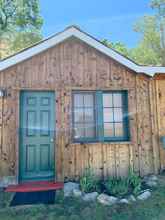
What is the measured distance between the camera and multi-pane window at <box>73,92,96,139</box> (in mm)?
6051

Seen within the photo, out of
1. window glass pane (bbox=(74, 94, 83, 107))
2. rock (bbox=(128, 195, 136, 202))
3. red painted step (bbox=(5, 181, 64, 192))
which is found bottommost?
rock (bbox=(128, 195, 136, 202))

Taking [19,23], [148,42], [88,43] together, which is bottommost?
[88,43]

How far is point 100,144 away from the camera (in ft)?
19.4

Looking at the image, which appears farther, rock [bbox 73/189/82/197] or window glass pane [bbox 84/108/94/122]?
window glass pane [bbox 84/108/94/122]

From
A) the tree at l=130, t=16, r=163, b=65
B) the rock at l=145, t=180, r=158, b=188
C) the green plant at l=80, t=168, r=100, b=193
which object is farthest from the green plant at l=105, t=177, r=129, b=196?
the tree at l=130, t=16, r=163, b=65

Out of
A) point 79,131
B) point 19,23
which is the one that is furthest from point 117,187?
point 19,23

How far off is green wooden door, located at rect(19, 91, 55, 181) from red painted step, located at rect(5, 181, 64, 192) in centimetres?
22

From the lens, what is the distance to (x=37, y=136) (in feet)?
19.1

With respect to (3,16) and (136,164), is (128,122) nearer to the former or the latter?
(136,164)

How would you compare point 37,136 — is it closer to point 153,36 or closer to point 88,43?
point 88,43

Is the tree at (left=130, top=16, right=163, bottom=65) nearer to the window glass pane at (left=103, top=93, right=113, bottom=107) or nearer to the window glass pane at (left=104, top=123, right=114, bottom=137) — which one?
the window glass pane at (left=103, top=93, right=113, bottom=107)

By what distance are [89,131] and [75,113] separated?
63 cm

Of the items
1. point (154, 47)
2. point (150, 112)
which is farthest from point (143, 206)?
point (154, 47)

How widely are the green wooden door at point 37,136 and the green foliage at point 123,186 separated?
5.17 feet
